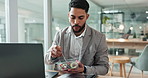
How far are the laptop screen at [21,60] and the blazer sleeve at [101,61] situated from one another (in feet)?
1.69

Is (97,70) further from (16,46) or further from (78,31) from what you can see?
(16,46)

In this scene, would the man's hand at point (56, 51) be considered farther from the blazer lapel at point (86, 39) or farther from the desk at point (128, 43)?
the desk at point (128, 43)

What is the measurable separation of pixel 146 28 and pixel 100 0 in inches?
48.8

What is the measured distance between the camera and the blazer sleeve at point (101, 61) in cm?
123

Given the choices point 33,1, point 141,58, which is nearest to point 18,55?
point 33,1

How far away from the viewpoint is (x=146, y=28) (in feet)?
11.4

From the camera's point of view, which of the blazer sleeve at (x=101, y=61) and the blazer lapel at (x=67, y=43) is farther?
the blazer lapel at (x=67, y=43)

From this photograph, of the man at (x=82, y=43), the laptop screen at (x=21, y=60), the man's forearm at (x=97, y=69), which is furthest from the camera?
the man at (x=82, y=43)

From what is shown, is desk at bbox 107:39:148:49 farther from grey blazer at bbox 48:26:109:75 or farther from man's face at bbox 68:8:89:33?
man's face at bbox 68:8:89:33

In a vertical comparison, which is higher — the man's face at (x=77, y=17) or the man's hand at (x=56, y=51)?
the man's face at (x=77, y=17)

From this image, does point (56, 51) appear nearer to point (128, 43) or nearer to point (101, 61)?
point (101, 61)

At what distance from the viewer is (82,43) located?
1349 mm

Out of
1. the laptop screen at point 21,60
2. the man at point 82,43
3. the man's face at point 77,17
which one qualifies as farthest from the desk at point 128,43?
the laptop screen at point 21,60

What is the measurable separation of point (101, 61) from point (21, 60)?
744 mm
